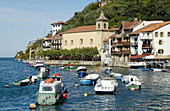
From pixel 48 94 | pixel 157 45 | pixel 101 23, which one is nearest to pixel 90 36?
pixel 101 23

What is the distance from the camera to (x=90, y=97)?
47.8 m

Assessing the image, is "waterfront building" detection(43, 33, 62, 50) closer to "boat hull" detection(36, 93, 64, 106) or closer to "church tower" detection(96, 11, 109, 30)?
"church tower" detection(96, 11, 109, 30)

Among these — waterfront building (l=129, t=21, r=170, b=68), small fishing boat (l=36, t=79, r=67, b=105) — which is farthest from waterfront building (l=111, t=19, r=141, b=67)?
small fishing boat (l=36, t=79, r=67, b=105)

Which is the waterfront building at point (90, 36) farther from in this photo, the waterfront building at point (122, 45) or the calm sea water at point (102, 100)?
the calm sea water at point (102, 100)

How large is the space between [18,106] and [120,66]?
7435 centimetres

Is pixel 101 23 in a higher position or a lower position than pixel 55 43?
higher

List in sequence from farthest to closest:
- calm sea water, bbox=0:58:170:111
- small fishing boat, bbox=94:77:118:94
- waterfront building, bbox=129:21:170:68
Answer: waterfront building, bbox=129:21:170:68, small fishing boat, bbox=94:77:118:94, calm sea water, bbox=0:58:170:111

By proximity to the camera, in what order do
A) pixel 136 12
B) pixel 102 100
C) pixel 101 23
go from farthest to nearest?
pixel 136 12
pixel 101 23
pixel 102 100

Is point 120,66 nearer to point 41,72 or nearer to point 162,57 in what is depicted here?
point 162,57

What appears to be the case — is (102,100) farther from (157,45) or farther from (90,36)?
(90,36)

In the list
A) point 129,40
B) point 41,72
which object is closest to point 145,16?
point 129,40

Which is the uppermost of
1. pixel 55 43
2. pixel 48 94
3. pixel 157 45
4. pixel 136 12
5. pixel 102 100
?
pixel 136 12

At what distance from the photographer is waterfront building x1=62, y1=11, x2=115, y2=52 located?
483 feet

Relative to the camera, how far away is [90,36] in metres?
152
